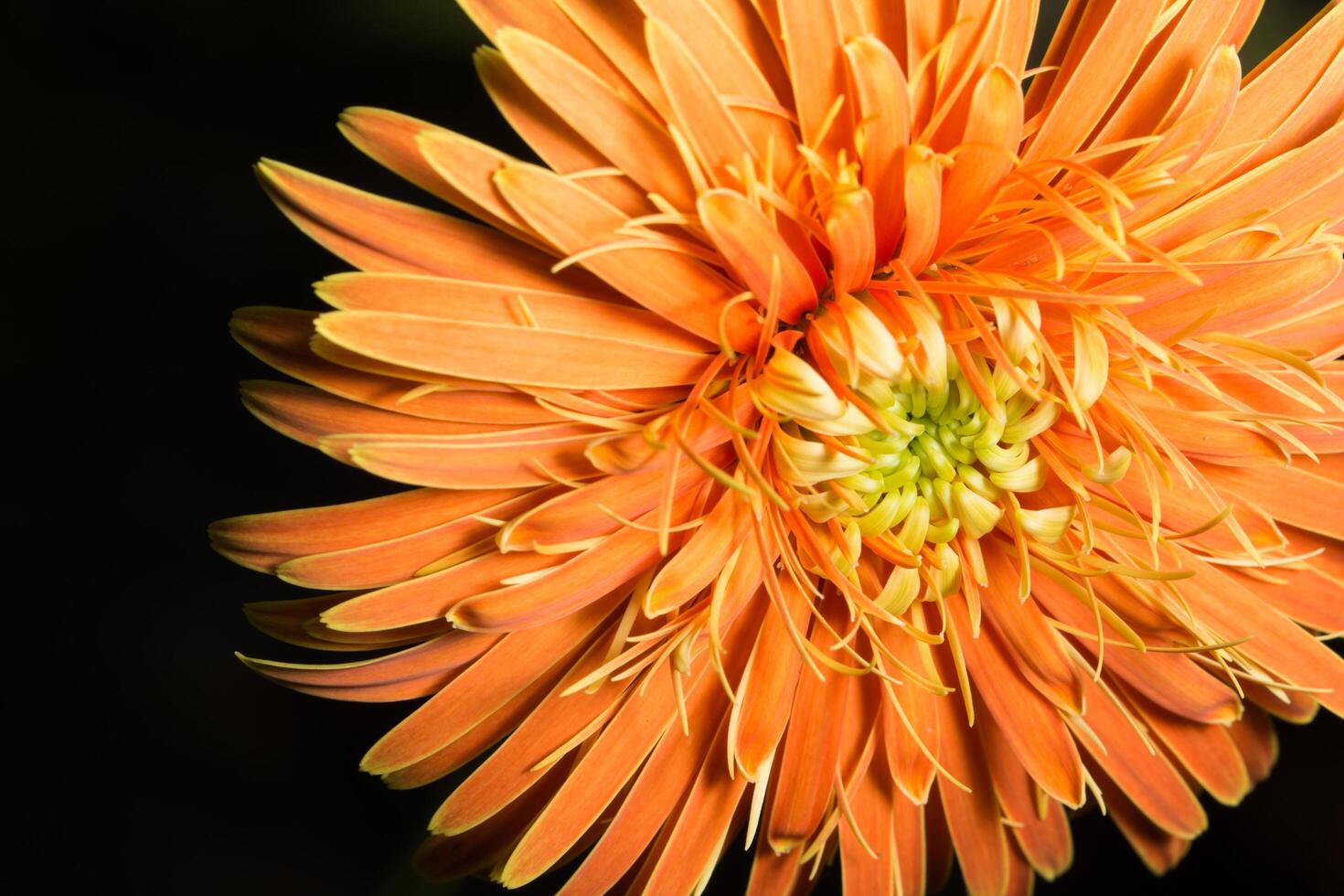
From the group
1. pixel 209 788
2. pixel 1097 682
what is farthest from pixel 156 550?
pixel 1097 682

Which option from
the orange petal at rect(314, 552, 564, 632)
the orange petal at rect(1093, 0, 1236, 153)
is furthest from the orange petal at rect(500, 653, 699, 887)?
the orange petal at rect(1093, 0, 1236, 153)

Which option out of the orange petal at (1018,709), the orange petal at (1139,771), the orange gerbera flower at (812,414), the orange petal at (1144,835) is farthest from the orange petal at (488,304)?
the orange petal at (1144,835)

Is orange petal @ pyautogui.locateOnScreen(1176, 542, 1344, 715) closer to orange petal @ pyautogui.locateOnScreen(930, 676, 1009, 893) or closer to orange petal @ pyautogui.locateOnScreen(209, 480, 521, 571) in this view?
orange petal @ pyautogui.locateOnScreen(930, 676, 1009, 893)

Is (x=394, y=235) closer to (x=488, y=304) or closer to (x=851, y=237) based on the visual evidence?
(x=488, y=304)

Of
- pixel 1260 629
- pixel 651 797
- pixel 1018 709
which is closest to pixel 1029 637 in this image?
pixel 1018 709

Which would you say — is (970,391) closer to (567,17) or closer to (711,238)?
(711,238)
